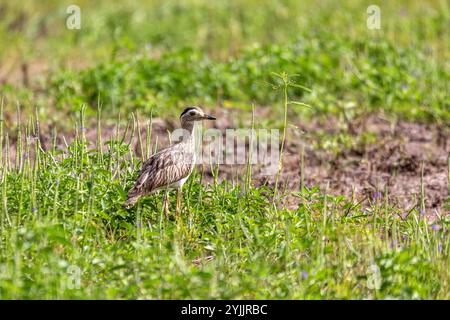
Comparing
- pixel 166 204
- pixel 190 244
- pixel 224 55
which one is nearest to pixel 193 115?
pixel 166 204

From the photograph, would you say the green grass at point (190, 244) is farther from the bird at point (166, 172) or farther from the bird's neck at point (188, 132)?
the bird's neck at point (188, 132)

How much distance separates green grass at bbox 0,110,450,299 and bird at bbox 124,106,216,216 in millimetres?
104

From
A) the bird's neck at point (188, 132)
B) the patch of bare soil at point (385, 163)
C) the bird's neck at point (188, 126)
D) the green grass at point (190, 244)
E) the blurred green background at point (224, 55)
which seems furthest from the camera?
the blurred green background at point (224, 55)

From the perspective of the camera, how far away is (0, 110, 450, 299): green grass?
6125 mm

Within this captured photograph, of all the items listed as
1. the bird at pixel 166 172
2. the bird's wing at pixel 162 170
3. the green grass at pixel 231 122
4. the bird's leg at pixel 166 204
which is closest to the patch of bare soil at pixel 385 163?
the green grass at pixel 231 122

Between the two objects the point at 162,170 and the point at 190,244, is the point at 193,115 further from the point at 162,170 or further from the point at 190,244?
the point at 190,244

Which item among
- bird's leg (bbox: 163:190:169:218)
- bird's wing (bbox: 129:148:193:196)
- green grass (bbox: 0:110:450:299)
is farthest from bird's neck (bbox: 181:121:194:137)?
bird's leg (bbox: 163:190:169:218)

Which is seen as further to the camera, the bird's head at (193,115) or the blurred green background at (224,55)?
the blurred green background at (224,55)

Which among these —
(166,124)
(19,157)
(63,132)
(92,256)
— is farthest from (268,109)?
(92,256)

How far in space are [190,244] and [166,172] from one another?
75cm

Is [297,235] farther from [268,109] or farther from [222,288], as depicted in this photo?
[268,109]

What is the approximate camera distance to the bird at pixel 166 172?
25.0 feet

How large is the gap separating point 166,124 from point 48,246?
191 inches

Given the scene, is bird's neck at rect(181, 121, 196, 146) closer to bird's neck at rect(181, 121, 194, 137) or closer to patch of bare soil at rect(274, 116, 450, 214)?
bird's neck at rect(181, 121, 194, 137)
